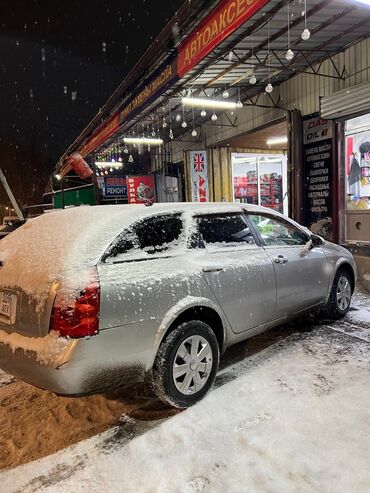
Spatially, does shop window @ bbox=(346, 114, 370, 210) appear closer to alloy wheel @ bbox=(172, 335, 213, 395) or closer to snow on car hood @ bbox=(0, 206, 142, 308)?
alloy wheel @ bbox=(172, 335, 213, 395)

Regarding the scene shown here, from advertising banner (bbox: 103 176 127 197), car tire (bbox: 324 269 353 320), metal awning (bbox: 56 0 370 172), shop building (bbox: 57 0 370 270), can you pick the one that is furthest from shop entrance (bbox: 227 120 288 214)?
car tire (bbox: 324 269 353 320)

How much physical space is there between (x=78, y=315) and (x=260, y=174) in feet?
46.3

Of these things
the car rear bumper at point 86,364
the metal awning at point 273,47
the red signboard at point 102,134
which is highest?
the metal awning at point 273,47

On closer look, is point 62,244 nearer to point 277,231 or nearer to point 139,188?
point 277,231

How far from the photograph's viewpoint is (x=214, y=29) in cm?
543

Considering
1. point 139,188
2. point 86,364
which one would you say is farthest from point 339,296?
point 139,188

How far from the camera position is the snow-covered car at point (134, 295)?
270 centimetres

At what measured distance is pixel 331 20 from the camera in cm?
702

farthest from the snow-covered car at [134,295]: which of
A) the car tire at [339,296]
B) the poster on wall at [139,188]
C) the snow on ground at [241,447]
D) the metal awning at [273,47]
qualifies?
the poster on wall at [139,188]

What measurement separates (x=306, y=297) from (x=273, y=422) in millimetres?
1933

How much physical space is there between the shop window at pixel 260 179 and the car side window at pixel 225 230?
1179cm

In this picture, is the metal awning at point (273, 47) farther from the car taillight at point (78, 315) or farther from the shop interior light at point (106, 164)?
the shop interior light at point (106, 164)

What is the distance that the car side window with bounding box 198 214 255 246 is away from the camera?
3.74 m

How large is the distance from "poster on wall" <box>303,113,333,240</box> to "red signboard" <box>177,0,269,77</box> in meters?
4.14
